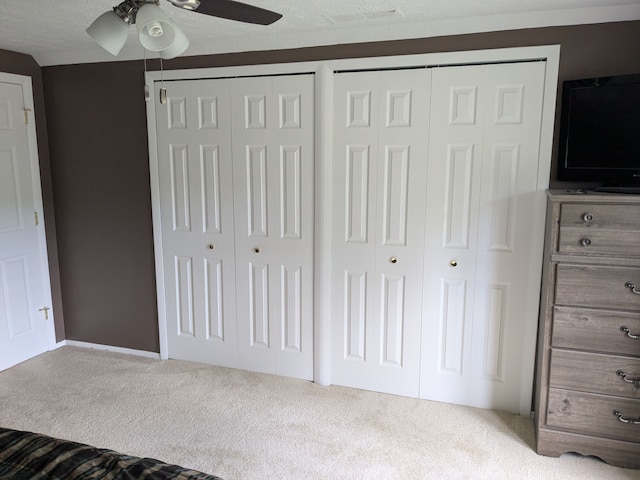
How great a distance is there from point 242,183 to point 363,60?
3.67 feet

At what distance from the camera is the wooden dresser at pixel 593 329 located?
224 centimetres

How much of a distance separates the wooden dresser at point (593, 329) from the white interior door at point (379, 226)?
2.65ft

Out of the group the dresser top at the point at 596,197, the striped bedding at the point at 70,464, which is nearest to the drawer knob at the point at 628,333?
the dresser top at the point at 596,197

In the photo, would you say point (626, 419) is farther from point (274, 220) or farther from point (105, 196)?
point (105, 196)

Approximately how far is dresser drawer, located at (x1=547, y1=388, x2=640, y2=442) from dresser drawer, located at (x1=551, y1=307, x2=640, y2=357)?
250mm

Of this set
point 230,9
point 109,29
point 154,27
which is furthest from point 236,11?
point 109,29

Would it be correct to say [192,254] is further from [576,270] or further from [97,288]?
[576,270]

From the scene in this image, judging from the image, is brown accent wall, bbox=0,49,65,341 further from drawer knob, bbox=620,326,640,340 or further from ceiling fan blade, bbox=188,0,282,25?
drawer knob, bbox=620,326,640,340

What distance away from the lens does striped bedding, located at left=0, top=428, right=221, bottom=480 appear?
54.0 inches

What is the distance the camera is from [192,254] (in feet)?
11.3

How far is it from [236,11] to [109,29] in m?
0.48

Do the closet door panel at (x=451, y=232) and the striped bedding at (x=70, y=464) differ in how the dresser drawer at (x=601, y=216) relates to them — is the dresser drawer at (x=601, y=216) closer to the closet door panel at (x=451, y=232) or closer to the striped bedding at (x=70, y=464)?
the closet door panel at (x=451, y=232)

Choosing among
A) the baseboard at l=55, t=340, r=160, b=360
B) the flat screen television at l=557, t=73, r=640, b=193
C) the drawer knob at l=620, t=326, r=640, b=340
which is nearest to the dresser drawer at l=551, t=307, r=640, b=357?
the drawer knob at l=620, t=326, r=640, b=340

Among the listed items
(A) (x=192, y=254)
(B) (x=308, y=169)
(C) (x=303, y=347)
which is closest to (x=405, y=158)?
(B) (x=308, y=169)
